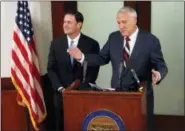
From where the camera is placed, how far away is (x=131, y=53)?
10.1 feet

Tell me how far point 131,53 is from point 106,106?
0.57m

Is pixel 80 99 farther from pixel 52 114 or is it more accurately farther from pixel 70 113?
pixel 52 114

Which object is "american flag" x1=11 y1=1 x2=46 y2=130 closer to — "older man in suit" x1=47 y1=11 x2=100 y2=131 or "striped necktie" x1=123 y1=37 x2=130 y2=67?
"older man in suit" x1=47 y1=11 x2=100 y2=131

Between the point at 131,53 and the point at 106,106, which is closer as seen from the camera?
the point at 106,106

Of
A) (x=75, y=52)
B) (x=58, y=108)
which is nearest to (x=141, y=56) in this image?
(x=75, y=52)

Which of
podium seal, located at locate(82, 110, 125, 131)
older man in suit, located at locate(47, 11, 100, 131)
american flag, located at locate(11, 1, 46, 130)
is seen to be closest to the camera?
podium seal, located at locate(82, 110, 125, 131)

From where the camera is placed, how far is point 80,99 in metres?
2.79

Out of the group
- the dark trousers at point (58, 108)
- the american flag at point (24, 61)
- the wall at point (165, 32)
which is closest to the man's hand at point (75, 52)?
the dark trousers at point (58, 108)

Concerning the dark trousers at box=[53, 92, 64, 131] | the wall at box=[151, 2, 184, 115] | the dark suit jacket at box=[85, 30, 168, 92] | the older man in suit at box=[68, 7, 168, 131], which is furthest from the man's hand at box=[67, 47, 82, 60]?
the wall at box=[151, 2, 184, 115]

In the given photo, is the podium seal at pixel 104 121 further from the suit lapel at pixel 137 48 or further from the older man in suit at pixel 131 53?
the suit lapel at pixel 137 48

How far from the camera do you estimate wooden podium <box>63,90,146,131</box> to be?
8.86 ft

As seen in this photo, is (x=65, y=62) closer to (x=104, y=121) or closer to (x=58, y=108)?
(x=58, y=108)

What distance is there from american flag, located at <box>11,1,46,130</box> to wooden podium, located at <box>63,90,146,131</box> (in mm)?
1099

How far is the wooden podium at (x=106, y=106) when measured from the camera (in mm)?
2701
